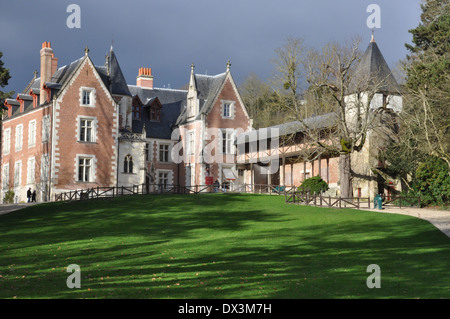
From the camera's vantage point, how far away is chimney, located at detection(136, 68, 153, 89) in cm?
5334

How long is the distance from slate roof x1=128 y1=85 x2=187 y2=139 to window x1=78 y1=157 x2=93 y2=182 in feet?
25.6

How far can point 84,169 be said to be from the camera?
4091 centimetres

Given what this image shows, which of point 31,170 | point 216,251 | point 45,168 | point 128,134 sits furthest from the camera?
point 128,134

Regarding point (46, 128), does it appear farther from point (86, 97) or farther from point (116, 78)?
point (116, 78)

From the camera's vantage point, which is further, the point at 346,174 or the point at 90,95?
the point at 90,95

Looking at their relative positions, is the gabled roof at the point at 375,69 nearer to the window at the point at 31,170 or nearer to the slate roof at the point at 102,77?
the slate roof at the point at 102,77

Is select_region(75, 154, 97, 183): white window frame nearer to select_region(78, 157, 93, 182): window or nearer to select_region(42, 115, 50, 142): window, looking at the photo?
select_region(78, 157, 93, 182): window

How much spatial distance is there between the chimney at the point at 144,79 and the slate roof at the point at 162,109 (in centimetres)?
98

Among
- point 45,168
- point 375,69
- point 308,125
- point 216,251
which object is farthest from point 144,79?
point 216,251

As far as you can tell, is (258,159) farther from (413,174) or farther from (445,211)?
(445,211)

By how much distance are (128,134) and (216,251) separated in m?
26.8

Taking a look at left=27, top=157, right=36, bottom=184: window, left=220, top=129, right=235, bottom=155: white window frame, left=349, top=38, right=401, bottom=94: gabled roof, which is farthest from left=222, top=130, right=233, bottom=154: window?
left=27, top=157, right=36, bottom=184: window

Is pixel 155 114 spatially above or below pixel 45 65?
below

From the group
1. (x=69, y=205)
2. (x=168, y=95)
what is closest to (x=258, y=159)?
(x=168, y=95)
